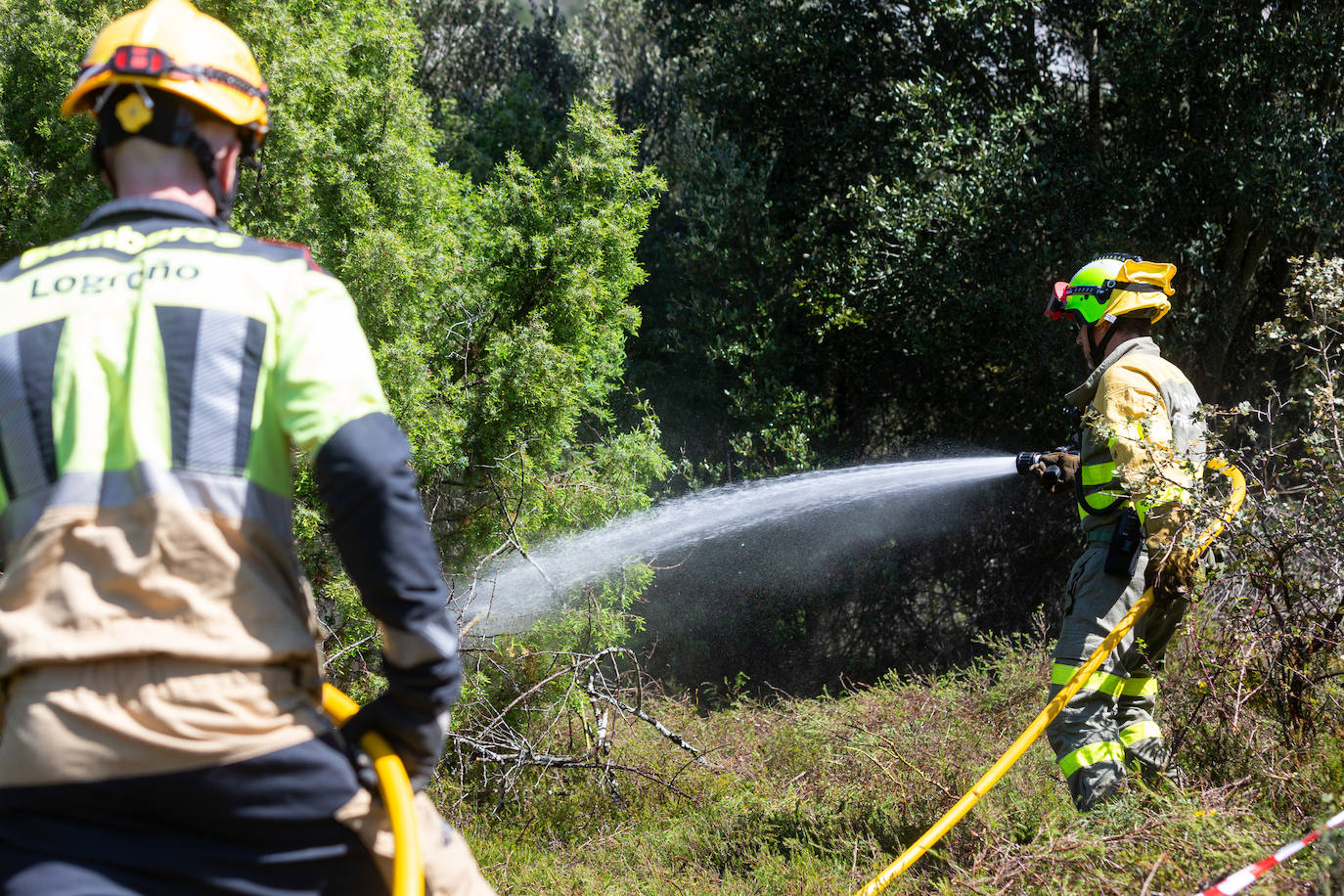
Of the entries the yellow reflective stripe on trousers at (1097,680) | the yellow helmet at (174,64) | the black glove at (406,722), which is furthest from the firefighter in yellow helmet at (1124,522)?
the yellow helmet at (174,64)

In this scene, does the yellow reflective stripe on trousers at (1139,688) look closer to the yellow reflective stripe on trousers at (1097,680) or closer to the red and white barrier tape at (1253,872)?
the yellow reflective stripe on trousers at (1097,680)

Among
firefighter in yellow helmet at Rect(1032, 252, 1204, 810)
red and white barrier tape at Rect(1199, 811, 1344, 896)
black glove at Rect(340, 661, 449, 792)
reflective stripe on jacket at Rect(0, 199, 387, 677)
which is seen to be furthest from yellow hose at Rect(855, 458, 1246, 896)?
reflective stripe on jacket at Rect(0, 199, 387, 677)

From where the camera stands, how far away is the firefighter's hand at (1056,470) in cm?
489

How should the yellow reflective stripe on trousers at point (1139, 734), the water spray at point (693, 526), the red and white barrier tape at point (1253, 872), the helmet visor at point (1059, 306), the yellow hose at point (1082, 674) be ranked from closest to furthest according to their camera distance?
the red and white barrier tape at point (1253, 872) → the yellow hose at point (1082, 674) → the yellow reflective stripe on trousers at point (1139, 734) → the helmet visor at point (1059, 306) → the water spray at point (693, 526)

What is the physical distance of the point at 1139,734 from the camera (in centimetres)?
438

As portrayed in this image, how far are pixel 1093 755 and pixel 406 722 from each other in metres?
3.24

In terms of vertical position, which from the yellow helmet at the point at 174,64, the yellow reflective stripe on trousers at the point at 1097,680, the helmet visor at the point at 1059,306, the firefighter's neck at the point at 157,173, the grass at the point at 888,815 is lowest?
the grass at the point at 888,815

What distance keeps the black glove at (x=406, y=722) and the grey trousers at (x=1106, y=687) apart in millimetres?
3151

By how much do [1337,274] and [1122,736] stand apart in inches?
78.5

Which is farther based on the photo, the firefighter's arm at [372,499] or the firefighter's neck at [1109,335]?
the firefighter's neck at [1109,335]

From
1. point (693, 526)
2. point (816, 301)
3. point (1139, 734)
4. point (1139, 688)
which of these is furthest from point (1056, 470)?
point (816, 301)

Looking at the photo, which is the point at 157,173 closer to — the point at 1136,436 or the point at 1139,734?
the point at 1136,436

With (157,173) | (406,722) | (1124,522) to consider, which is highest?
(157,173)

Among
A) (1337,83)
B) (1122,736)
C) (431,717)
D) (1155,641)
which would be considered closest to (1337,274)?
(1155,641)
